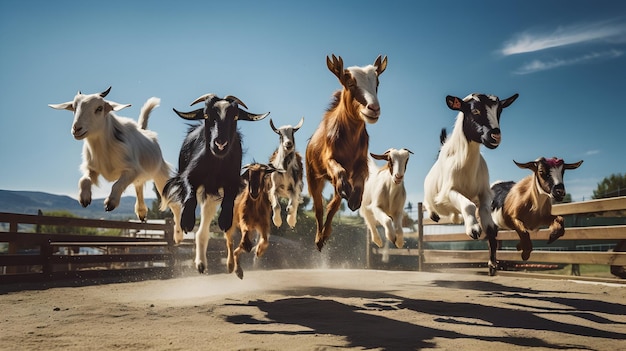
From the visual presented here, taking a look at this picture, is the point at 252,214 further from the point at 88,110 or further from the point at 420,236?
the point at 420,236

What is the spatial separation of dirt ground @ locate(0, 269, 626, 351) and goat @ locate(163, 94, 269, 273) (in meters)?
1.04

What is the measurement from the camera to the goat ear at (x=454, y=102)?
6.82 metres

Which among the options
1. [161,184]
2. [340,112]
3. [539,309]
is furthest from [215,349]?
[539,309]

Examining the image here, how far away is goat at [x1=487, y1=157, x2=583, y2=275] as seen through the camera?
785 centimetres

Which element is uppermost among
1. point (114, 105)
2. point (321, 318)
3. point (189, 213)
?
point (114, 105)

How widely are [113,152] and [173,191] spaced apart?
2.83ft

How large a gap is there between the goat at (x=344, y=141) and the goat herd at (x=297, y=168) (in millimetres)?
13

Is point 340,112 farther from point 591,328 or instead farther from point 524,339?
point 591,328

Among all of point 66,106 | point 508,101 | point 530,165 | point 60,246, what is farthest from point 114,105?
point 60,246

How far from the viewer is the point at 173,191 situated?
5.88 m

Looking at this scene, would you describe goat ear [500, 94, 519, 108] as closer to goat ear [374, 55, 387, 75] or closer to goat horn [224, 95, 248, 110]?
goat ear [374, 55, 387, 75]

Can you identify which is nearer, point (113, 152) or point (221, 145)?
point (221, 145)

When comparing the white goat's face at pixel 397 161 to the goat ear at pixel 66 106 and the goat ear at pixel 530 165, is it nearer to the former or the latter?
the goat ear at pixel 530 165

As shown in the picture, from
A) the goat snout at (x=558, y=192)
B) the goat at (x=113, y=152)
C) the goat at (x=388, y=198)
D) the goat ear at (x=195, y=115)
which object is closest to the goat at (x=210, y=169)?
the goat ear at (x=195, y=115)
